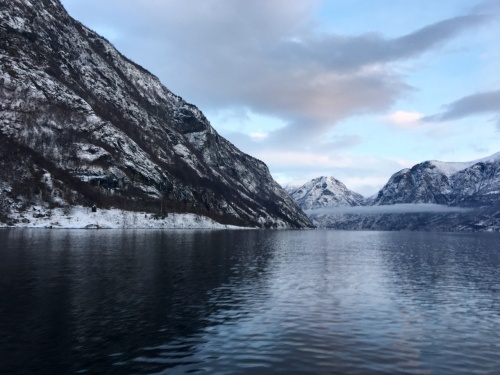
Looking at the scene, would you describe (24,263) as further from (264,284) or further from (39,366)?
(39,366)

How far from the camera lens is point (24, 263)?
66312 millimetres

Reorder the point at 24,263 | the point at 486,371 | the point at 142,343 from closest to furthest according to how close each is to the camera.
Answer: the point at 486,371
the point at 142,343
the point at 24,263

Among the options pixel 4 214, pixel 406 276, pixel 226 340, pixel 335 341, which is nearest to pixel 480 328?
pixel 335 341

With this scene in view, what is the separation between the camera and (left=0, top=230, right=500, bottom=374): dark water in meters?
25.8

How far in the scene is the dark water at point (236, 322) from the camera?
25.8 metres

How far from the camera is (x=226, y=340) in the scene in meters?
30.8

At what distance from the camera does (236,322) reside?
36188 mm

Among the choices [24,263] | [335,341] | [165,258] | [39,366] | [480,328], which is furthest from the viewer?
[165,258]

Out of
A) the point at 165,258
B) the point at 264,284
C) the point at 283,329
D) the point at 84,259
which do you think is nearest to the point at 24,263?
the point at 84,259

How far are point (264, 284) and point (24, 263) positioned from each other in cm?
4248

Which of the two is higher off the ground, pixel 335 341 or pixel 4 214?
pixel 4 214

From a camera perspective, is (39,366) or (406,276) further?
(406,276)

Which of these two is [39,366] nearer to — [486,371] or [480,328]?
[486,371]

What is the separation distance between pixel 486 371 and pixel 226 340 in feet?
60.9
